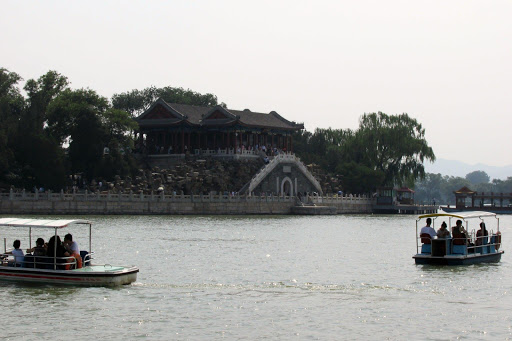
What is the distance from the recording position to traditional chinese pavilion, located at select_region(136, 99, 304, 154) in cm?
8631

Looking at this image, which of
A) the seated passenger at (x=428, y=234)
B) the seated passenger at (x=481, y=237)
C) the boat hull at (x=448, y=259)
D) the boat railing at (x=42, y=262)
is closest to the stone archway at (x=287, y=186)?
the seated passenger at (x=481, y=237)

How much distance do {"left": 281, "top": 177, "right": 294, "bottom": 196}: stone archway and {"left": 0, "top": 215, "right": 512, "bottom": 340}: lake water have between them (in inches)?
1744

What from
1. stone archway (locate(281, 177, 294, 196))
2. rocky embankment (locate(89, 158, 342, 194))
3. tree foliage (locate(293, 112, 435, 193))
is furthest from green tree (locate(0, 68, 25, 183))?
tree foliage (locate(293, 112, 435, 193))

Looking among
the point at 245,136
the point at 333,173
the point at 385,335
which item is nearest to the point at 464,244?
the point at 385,335

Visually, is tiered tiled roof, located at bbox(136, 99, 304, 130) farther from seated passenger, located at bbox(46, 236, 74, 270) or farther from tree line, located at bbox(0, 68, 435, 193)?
seated passenger, located at bbox(46, 236, 74, 270)

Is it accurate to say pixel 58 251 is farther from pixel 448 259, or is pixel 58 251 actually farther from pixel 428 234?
pixel 448 259

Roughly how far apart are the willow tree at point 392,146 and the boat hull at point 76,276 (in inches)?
2688

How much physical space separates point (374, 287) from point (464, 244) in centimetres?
599

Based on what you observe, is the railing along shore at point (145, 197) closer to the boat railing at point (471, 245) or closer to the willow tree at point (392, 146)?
the willow tree at point (392, 146)

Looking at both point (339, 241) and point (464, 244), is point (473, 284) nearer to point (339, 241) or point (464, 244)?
point (464, 244)

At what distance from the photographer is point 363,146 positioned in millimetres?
94562

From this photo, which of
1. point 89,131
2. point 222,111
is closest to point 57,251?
point 89,131

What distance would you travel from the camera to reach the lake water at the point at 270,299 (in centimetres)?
2092

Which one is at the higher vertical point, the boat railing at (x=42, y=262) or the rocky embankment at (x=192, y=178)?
the rocky embankment at (x=192, y=178)
